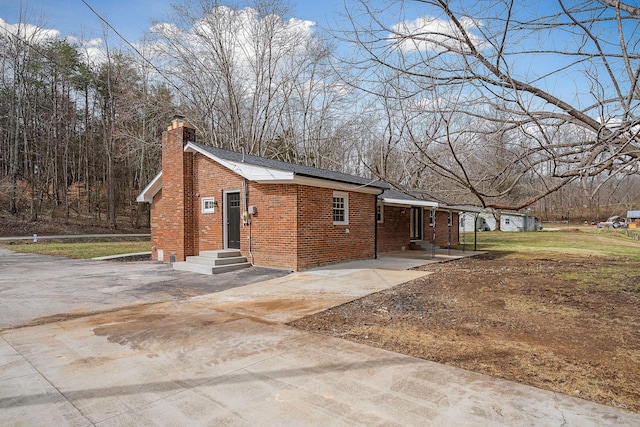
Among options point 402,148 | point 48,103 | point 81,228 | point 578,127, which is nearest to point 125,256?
point 402,148

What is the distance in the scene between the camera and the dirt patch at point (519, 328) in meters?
3.63

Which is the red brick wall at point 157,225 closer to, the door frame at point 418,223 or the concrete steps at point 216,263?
the concrete steps at point 216,263

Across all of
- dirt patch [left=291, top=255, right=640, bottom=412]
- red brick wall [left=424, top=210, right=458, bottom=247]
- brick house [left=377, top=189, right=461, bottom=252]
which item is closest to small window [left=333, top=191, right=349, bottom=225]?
brick house [left=377, top=189, right=461, bottom=252]

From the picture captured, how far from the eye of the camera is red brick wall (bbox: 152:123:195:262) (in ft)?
40.9

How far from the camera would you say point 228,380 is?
351 centimetres

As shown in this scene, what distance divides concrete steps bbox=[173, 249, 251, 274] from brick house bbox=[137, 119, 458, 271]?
13.2 inches

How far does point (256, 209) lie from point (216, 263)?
1.97 meters

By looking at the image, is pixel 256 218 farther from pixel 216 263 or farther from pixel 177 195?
pixel 177 195

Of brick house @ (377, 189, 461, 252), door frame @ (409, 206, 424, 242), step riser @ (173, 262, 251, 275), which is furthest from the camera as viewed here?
door frame @ (409, 206, 424, 242)

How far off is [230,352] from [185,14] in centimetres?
2477

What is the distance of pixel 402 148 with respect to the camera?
498 cm

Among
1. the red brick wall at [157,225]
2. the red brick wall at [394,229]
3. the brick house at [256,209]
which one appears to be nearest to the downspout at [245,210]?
the brick house at [256,209]

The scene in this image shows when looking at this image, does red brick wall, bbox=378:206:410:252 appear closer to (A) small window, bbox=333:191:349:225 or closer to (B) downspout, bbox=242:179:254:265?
(A) small window, bbox=333:191:349:225

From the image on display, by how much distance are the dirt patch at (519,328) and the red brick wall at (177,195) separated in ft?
25.6
